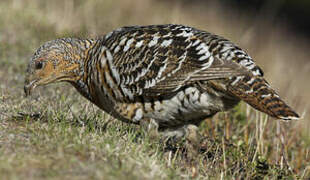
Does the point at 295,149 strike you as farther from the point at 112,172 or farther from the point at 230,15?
the point at 230,15

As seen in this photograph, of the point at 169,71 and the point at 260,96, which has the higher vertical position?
the point at 169,71

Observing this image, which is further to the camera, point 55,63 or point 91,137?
point 55,63

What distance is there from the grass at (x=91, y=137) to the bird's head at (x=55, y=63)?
1.14 feet

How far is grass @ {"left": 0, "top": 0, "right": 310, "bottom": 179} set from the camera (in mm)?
3799

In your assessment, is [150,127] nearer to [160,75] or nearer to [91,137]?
[160,75]

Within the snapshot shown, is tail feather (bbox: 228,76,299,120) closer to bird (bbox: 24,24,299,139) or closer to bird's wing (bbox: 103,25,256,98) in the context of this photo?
bird (bbox: 24,24,299,139)

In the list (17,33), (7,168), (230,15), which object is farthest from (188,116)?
(230,15)

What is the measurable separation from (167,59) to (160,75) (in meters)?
0.18

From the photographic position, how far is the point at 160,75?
5.03 meters

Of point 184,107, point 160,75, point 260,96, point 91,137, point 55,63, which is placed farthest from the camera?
point 55,63

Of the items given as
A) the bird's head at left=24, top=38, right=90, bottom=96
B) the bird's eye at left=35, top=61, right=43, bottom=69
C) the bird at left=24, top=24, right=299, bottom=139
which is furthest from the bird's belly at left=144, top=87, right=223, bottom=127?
the bird's eye at left=35, top=61, right=43, bottom=69

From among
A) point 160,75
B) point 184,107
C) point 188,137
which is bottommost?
point 188,137

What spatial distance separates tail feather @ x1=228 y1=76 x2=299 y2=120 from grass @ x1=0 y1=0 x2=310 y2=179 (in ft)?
2.35

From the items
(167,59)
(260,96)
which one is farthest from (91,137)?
(260,96)
